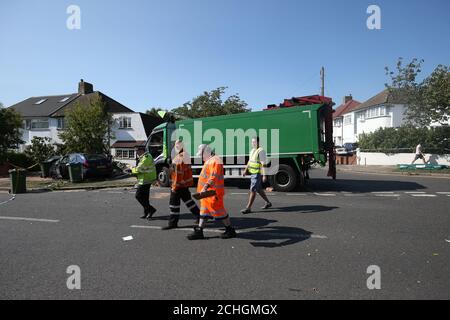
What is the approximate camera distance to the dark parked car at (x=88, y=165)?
15062mm

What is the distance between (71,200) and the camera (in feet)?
31.3

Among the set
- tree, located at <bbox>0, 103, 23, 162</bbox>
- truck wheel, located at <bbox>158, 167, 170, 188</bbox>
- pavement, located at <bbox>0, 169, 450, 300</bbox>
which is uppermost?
tree, located at <bbox>0, 103, 23, 162</bbox>

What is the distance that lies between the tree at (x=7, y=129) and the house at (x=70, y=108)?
348 centimetres

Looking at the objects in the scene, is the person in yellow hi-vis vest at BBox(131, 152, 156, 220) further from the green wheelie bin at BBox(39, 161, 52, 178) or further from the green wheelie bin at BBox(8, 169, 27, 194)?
the green wheelie bin at BBox(39, 161, 52, 178)

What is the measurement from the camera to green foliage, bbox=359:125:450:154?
19.4 metres

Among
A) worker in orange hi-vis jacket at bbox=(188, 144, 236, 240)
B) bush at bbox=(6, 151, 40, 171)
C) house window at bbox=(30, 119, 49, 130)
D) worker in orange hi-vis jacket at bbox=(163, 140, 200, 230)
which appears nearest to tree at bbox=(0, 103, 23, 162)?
bush at bbox=(6, 151, 40, 171)

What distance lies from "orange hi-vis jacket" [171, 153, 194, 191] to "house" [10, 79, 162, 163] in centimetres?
2170

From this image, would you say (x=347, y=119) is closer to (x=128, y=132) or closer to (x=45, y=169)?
(x=128, y=132)

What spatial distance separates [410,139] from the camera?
20891mm

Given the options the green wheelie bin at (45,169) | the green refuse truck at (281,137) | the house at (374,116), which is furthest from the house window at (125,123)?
the house at (374,116)

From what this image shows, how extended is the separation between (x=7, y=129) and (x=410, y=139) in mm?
29532

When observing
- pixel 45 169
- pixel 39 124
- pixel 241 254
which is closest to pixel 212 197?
pixel 241 254

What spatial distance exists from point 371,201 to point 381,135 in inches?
710
